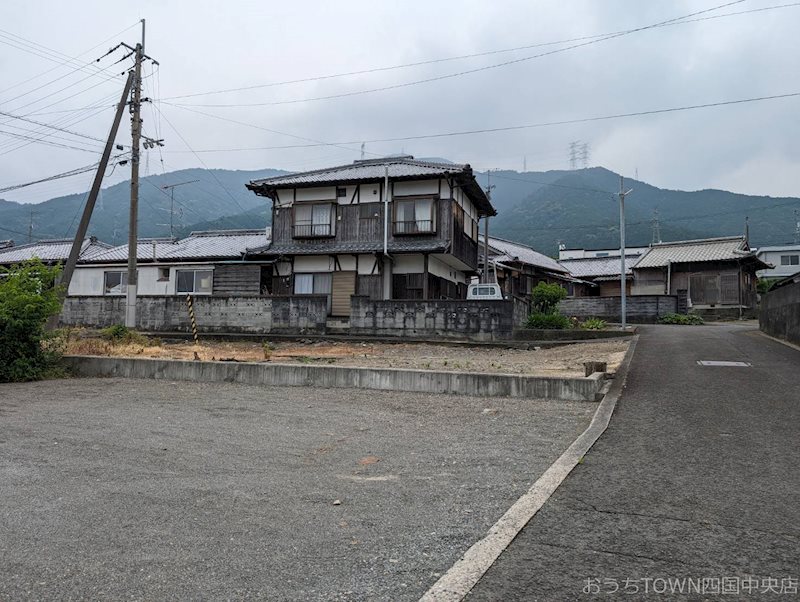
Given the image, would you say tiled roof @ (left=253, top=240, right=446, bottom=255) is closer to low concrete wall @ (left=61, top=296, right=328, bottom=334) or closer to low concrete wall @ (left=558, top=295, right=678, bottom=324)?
low concrete wall @ (left=61, top=296, right=328, bottom=334)

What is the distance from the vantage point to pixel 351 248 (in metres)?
23.0

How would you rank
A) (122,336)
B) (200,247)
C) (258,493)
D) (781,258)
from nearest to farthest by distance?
(258,493) < (122,336) < (200,247) < (781,258)

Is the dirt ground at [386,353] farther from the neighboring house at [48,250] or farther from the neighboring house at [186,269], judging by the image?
the neighboring house at [48,250]

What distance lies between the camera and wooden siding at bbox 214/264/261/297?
24938 millimetres

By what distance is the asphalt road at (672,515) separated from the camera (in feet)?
8.57

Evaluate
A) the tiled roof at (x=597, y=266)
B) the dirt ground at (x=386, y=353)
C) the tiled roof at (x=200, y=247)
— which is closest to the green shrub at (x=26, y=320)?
the dirt ground at (x=386, y=353)

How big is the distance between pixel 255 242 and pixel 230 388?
1878 centimetres

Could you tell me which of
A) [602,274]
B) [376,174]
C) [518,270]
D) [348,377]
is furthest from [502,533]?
[602,274]

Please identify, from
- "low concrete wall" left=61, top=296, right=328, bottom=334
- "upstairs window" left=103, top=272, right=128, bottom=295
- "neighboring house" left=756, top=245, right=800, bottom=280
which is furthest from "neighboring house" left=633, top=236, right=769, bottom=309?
"upstairs window" left=103, top=272, right=128, bottom=295

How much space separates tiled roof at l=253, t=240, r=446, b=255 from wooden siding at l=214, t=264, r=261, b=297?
1098 mm

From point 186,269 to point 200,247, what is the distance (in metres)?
2.59

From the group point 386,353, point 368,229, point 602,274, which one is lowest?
point 386,353

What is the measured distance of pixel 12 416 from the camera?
794 centimetres

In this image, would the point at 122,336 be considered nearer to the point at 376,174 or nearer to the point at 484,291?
the point at 376,174
